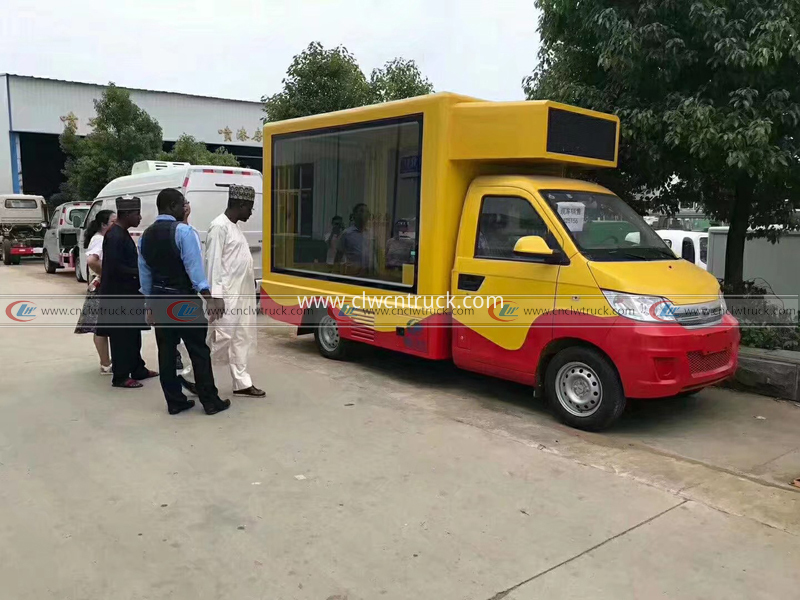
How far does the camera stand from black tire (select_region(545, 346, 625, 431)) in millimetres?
5309

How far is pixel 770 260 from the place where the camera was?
10.4 meters

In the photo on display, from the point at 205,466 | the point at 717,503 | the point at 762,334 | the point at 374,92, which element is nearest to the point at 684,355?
the point at 717,503

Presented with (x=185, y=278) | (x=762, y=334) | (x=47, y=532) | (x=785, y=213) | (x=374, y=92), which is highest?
(x=374, y=92)

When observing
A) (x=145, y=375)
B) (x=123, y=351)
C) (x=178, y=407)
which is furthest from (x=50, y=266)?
(x=178, y=407)

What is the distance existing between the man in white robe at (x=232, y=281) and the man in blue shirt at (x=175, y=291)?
189 mm

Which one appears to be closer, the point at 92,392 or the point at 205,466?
the point at 205,466

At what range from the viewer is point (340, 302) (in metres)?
7.45

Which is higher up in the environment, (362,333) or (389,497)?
(362,333)

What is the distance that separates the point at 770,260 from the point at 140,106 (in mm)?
25870

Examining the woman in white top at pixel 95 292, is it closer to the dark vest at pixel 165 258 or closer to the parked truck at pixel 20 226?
the dark vest at pixel 165 258

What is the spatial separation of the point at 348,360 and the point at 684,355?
3.98m

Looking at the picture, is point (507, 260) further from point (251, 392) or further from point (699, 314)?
point (251, 392)

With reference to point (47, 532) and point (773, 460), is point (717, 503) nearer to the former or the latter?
point (773, 460)

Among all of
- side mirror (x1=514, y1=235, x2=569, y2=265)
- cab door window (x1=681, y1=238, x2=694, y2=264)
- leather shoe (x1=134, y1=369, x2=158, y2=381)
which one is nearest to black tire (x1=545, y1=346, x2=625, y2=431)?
side mirror (x1=514, y1=235, x2=569, y2=265)
